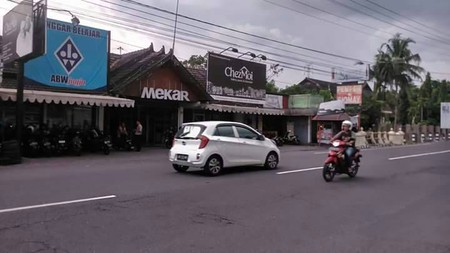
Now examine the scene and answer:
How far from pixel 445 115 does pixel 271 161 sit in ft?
142

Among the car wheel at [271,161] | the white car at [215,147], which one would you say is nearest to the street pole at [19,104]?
the white car at [215,147]

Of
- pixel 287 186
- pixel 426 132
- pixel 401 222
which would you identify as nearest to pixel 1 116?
pixel 287 186

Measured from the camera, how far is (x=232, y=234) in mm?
6539

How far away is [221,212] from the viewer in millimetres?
7996

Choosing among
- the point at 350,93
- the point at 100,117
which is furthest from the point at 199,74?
the point at 350,93

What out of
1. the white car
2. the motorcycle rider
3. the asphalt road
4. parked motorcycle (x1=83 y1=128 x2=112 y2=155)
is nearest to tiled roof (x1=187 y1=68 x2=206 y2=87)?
parked motorcycle (x1=83 y1=128 x2=112 y2=155)

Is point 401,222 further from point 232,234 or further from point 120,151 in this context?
point 120,151

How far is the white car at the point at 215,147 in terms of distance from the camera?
12.7m

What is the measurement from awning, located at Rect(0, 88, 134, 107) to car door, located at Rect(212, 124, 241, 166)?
877cm

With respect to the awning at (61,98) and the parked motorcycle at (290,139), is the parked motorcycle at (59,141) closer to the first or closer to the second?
the awning at (61,98)

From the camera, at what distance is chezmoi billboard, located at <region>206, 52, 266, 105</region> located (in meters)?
28.3

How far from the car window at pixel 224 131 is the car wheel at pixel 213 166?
694mm

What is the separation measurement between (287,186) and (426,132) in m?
40.1

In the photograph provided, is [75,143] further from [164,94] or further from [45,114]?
[164,94]
